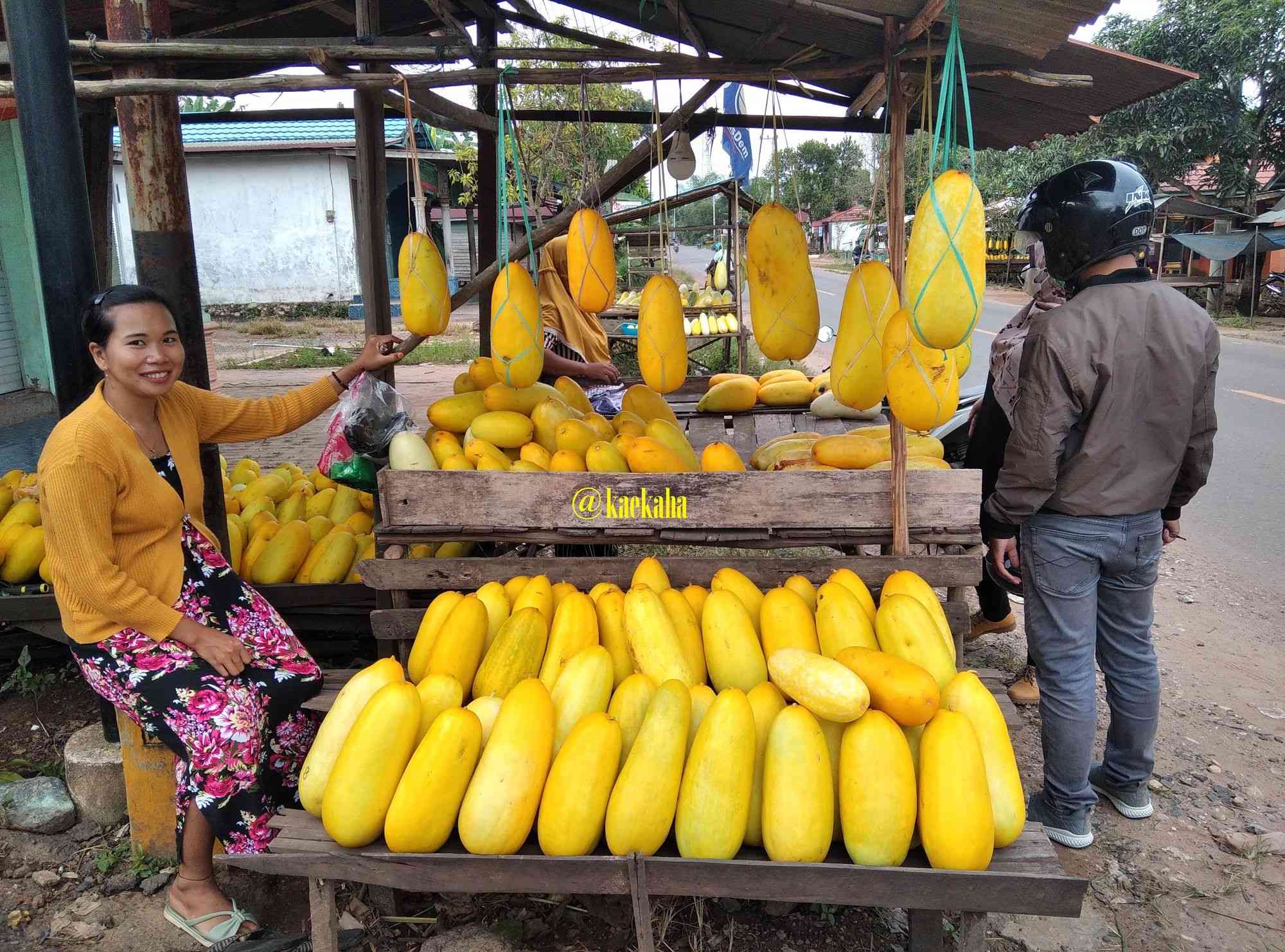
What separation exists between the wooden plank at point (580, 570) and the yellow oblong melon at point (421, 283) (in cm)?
73

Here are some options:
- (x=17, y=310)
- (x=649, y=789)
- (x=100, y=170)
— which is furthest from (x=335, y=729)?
(x=17, y=310)

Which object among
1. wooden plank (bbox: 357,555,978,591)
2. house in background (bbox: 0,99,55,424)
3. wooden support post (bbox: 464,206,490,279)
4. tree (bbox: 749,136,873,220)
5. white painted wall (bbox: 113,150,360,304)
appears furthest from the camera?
tree (bbox: 749,136,873,220)

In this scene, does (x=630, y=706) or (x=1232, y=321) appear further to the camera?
(x=1232, y=321)

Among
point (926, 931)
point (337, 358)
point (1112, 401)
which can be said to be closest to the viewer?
point (926, 931)

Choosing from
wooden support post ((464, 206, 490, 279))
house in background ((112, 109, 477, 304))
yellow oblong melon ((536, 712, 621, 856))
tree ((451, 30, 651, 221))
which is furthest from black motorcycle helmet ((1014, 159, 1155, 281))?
house in background ((112, 109, 477, 304))

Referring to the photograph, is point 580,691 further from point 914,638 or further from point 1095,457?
point 1095,457

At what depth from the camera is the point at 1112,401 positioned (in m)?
2.35

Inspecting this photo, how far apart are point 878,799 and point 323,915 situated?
119 centimetres

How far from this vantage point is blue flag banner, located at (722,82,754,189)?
4.28 m

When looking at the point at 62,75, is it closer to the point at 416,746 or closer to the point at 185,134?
the point at 416,746

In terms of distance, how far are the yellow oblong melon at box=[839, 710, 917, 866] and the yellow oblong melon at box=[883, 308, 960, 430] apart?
85cm

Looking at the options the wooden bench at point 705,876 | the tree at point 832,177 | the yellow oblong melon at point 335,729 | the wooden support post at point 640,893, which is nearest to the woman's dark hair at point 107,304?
the yellow oblong melon at point 335,729

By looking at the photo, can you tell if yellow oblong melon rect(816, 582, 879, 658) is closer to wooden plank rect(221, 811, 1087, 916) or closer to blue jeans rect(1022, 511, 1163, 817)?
wooden plank rect(221, 811, 1087, 916)

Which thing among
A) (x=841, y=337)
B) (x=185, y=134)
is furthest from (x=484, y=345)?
(x=185, y=134)
